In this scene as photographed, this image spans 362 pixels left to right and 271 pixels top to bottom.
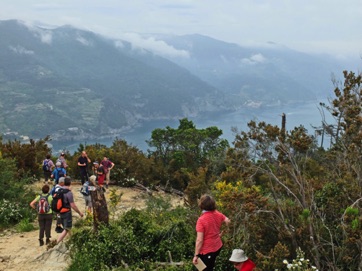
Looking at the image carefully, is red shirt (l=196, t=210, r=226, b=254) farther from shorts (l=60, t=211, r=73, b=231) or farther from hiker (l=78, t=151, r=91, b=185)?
hiker (l=78, t=151, r=91, b=185)

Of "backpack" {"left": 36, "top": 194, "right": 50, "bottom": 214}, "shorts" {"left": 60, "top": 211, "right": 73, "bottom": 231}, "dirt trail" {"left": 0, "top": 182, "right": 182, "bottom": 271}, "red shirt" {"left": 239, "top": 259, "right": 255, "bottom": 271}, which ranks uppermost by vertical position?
"red shirt" {"left": 239, "top": 259, "right": 255, "bottom": 271}

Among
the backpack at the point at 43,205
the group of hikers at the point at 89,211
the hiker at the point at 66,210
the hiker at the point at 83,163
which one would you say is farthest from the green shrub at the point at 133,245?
the hiker at the point at 83,163

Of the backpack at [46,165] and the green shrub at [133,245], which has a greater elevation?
the green shrub at [133,245]

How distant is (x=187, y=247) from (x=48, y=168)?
9.50 meters

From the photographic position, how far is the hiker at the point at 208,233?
492cm

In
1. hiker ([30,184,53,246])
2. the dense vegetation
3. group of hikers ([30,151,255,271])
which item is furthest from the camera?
hiker ([30,184,53,246])

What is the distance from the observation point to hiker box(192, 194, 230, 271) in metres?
4.92

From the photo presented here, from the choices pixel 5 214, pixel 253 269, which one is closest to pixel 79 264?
pixel 253 269

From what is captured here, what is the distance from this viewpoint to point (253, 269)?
4.92 metres

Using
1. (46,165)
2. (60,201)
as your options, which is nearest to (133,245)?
(60,201)

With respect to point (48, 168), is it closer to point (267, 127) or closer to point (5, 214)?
point (5, 214)

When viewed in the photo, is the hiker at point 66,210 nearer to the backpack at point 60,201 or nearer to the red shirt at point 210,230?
the backpack at point 60,201

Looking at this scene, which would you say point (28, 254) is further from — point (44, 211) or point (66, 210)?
point (66, 210)

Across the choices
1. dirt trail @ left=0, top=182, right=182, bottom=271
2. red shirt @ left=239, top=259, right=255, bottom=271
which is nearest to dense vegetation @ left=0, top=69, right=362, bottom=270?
red shirt @ left=239, top=259, right=255, bottom=271
